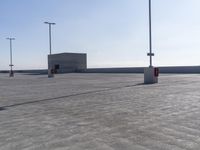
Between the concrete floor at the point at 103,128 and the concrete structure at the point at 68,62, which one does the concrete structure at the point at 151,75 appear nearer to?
the concrete floor at the point at 103,128

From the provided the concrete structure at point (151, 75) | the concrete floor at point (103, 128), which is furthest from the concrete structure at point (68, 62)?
the concrete floor at point (103, 128)

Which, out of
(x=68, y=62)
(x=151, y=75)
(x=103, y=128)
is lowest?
(x=103, y=128)

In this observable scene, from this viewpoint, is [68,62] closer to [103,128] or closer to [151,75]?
[151,75]

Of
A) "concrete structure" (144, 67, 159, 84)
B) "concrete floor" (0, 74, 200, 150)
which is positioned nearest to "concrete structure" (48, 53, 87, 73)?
"concrete structure" (144, 67, 159, 84)

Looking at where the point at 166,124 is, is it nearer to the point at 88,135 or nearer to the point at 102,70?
the point at 88,135

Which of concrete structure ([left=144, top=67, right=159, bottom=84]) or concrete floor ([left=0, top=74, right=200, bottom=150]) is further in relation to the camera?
concrete structure ([left=144, top=67, right=159, bottom=84])

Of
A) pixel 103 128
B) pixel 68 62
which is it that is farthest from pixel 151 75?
pixel 68 62

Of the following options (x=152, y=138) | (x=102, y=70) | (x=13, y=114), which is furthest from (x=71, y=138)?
(x=102, y=70)

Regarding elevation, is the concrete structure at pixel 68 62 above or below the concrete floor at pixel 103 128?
above

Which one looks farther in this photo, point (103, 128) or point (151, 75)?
point (151, 75)

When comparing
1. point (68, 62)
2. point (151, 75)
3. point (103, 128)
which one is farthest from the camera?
point (68, 62)

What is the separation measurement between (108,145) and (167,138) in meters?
1.26

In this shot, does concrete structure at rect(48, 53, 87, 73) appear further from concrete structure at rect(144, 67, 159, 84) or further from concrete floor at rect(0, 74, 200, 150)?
concrete floor at rect(0, 74, 200, 150)

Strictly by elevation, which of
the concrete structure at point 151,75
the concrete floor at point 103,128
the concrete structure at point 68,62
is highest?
the concrete structure at point 68,62
